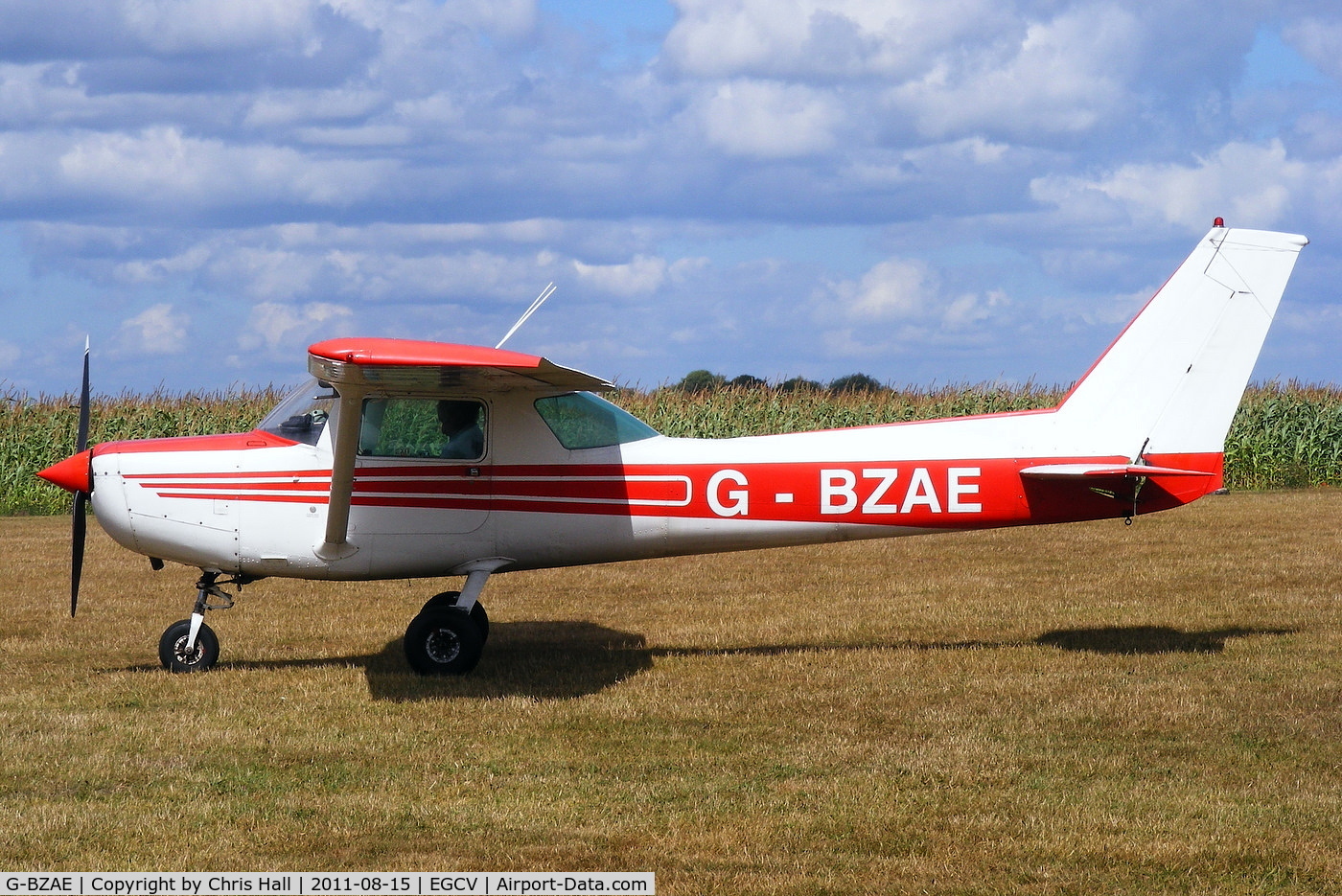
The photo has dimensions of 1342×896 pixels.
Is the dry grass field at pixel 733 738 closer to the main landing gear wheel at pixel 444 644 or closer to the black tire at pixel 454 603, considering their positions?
the main landing gear wheel at pixel 444 644

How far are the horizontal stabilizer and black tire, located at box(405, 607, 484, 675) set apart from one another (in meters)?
4.36

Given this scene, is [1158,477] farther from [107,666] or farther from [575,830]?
[107,666]

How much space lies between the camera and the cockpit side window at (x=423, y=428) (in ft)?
29.9

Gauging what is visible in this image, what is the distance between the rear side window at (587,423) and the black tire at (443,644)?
155 centimetres

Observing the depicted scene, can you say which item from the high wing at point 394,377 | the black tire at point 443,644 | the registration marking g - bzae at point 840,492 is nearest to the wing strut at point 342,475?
the high wing at point 394,377

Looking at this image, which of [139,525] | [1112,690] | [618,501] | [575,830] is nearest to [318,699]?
[139,525]

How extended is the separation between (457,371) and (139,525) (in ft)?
9.11

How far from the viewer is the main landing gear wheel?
9109 mm

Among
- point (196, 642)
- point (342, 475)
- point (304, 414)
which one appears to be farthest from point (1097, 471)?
point (196, 642)

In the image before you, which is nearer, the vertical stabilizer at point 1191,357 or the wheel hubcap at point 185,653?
the vertical stabilizer at point 1191,357

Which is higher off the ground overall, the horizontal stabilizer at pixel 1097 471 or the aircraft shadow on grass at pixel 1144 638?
the horizontal stabilizer at pixel 1097 471

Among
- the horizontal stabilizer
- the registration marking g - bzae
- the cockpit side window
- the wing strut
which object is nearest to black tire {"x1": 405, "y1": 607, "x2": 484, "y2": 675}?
the wing strut

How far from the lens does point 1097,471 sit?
9.05 m

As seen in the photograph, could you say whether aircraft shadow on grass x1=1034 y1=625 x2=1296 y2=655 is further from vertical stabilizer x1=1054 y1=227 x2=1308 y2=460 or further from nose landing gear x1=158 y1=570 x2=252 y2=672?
nose landing gear x1=158 y1=570 x2=252 y2=672
